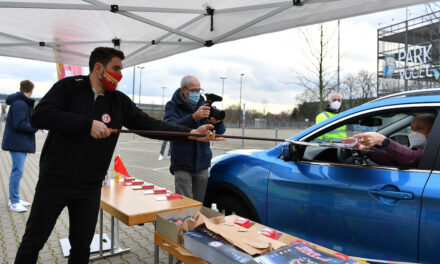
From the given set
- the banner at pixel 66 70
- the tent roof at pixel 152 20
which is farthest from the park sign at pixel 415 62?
the banner at pixel 66 70

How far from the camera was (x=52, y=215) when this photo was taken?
83.4 inches

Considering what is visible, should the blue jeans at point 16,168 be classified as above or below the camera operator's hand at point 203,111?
below

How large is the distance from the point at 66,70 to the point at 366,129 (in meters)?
5.33

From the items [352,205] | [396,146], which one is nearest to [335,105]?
[396,146]

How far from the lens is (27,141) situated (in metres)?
4.95

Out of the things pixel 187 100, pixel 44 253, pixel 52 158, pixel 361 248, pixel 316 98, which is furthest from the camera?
pixel 316 98

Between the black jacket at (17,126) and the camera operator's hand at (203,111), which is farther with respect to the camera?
the black jacket at (17,126)

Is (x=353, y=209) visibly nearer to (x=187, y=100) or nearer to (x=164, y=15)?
(x=187, y=100)

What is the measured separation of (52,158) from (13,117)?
3451mm

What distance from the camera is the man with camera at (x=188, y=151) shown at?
129 inches

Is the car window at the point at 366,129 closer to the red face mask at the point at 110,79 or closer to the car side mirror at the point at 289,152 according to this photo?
the car side mirror at the point at 289,152

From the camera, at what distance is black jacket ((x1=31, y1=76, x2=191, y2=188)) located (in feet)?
6.56

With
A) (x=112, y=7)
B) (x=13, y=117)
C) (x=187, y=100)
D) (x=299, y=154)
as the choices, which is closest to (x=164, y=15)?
(x=112, y=7)

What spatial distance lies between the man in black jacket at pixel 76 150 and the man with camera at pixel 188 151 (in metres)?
0.97
